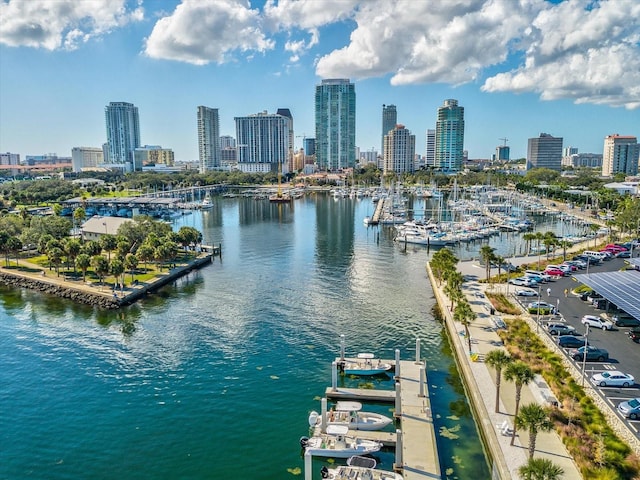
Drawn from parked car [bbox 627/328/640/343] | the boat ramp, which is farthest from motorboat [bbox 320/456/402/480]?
parked car [bbox 627/328/640/343]

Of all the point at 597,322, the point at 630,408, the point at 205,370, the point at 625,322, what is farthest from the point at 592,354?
the point at 205,370

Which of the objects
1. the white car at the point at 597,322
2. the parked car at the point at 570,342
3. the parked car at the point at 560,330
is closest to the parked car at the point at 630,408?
the parked car at the point at 570,342

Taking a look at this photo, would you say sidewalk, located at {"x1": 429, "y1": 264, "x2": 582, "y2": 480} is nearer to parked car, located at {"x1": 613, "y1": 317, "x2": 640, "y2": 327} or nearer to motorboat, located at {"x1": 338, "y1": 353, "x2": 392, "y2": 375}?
motorboat, located at {"x1": 338, "y1": 353, "x2": 392, "y2": 375}

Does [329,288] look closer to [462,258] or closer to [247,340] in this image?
[247,340]

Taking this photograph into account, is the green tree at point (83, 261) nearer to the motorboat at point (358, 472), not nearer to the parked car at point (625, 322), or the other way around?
the motorboat at point (358, 472)

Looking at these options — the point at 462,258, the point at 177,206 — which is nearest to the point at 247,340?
the point at 462,258
